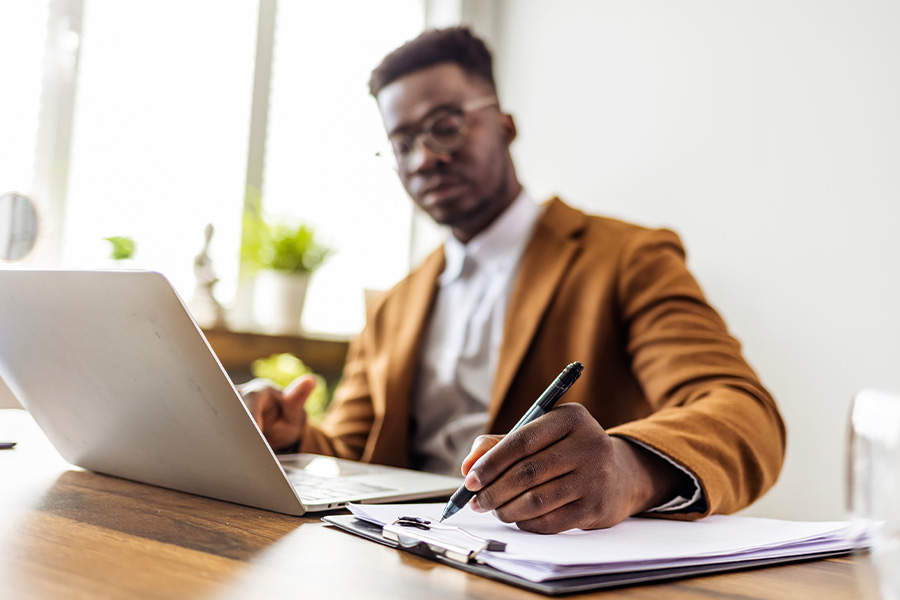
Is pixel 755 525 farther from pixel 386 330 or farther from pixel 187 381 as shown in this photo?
pixel 386 330

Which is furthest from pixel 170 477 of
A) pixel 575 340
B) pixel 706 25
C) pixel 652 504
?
pixel 706 25

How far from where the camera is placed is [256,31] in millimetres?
2619

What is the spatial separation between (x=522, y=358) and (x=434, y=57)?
648mm

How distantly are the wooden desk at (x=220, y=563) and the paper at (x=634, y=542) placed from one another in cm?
2

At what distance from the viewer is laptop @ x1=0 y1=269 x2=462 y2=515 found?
59cm

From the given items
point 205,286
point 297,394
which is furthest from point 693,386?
point 205,286

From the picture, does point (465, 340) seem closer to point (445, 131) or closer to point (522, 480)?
point (445, 131)

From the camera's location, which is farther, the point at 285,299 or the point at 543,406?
the point at 285,299

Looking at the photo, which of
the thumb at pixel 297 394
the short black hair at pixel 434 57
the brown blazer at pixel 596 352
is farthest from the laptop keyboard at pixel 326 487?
the short black hair at pixel 434 57

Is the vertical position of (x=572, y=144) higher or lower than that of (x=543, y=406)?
higher

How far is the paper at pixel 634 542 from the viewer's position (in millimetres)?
500

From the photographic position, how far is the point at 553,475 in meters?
0.61

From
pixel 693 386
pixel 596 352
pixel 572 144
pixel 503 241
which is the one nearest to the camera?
pixel 693 386

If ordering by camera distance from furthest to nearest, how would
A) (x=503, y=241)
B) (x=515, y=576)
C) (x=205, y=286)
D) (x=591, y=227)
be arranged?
(x=205, y=286), (x=503, y=241), (x=591, y=227), (x=515, y=576)
